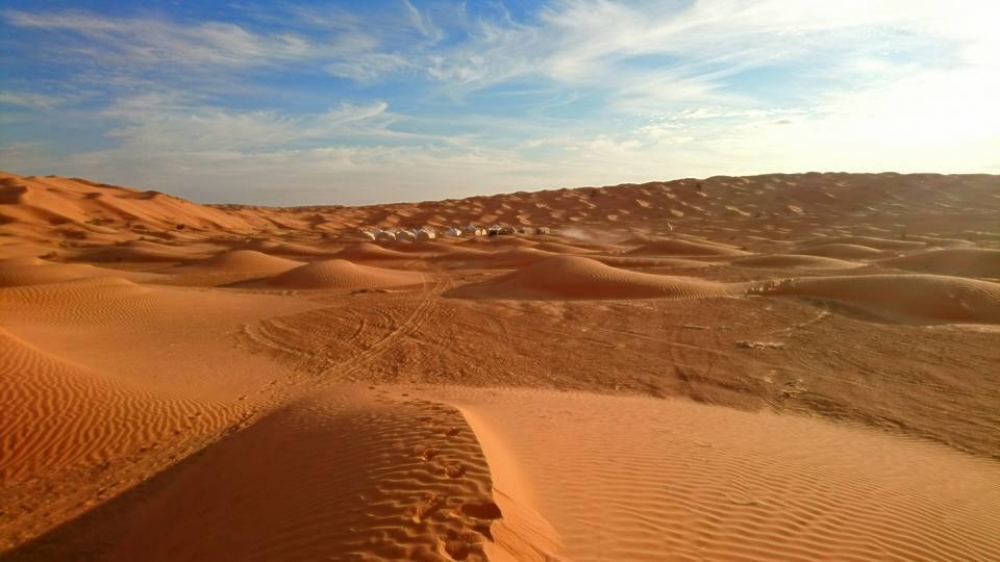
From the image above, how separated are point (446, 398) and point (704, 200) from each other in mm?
65153

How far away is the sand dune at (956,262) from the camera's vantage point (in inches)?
835

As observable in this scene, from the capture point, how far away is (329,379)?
37.5ft

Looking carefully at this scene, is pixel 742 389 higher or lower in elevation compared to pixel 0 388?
lower

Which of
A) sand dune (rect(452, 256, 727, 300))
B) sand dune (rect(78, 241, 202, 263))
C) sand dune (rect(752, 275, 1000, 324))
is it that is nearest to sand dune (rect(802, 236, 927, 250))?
sand dune (rect(452, 256, 727, 300))

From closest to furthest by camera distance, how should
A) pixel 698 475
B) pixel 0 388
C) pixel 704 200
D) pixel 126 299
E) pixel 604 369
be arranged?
pixel 698 475 < pixel 0 388 < pixel 604 369 < pixel 126 299 < pixel 704 200

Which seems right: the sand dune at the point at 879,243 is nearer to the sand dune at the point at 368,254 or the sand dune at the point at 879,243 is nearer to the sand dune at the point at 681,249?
the sand dune at the point at 681,249

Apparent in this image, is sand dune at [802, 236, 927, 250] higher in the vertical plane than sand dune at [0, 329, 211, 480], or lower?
higher

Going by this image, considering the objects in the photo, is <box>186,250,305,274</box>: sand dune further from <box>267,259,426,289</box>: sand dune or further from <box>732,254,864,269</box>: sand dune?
<box>732,254,864,269</box>: sand dune

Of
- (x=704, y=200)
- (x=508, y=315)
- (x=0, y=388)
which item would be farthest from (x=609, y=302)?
(x=704, y=200)

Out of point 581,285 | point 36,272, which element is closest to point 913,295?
point 581,285

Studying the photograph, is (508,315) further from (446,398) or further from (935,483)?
(935,483)

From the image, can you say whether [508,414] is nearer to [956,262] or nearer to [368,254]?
[956,262]

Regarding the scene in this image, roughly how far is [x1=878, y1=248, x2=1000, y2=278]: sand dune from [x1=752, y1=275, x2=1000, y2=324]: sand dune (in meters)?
5.77

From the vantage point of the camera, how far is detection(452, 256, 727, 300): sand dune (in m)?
19.5
